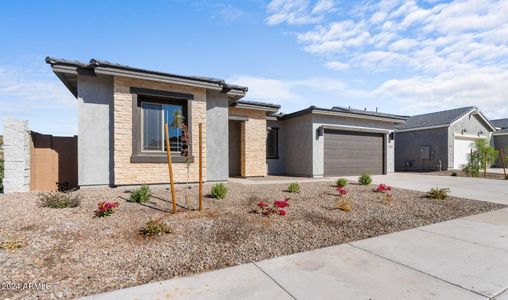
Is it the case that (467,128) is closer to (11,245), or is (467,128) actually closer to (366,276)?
(366,276)

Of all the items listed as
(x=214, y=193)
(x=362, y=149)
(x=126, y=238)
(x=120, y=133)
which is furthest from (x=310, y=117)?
(x=126, y=238)

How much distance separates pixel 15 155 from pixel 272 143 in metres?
11.5

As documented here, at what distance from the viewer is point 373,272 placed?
10.6 feet

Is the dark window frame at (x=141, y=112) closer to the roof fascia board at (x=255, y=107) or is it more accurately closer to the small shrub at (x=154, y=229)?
the roof fascia board at (x=255, y=107)

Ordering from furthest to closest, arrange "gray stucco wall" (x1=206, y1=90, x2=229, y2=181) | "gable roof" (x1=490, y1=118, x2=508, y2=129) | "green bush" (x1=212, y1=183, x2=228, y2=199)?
1. "gable roof" (x1=490, y1=118, x2=508, y2=129)
2. "gray stucco wall" (x1=206, y1=90, x2=229, y2=181)
3. "green bush" (x1=212, y1=183, x2=228, y2=199)

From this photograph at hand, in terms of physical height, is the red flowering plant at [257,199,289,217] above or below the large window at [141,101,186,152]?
below

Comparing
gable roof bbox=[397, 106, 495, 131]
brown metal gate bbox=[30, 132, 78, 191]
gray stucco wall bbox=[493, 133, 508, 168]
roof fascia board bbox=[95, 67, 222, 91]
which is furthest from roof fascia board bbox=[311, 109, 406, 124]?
gray stucco wall bbox=[493, 133, 508, 168]

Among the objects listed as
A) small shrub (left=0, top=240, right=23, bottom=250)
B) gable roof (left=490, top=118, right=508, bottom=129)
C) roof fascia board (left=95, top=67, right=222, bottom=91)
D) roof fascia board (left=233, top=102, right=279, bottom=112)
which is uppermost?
gable roof (left=490, top=118, right=508, bottom=129)

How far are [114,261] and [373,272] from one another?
11.3ft

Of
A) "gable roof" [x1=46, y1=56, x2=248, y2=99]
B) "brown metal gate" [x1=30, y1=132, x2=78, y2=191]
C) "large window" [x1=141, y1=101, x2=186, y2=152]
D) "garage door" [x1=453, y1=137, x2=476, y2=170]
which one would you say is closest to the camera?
"gable roof" [x1=46, y1=56, x2=248, y2=99]

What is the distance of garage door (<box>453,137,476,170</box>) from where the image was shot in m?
19.5

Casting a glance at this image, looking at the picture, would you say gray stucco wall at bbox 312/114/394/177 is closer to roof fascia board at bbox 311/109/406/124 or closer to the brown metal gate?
roof fascia board at bbox 311/109/406/124

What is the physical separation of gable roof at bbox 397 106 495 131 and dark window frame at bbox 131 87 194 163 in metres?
19.7

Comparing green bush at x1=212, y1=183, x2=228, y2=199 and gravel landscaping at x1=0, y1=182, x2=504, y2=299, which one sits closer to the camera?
gravel landscaping at x1=0, y1=182, x2=504, y2=299
